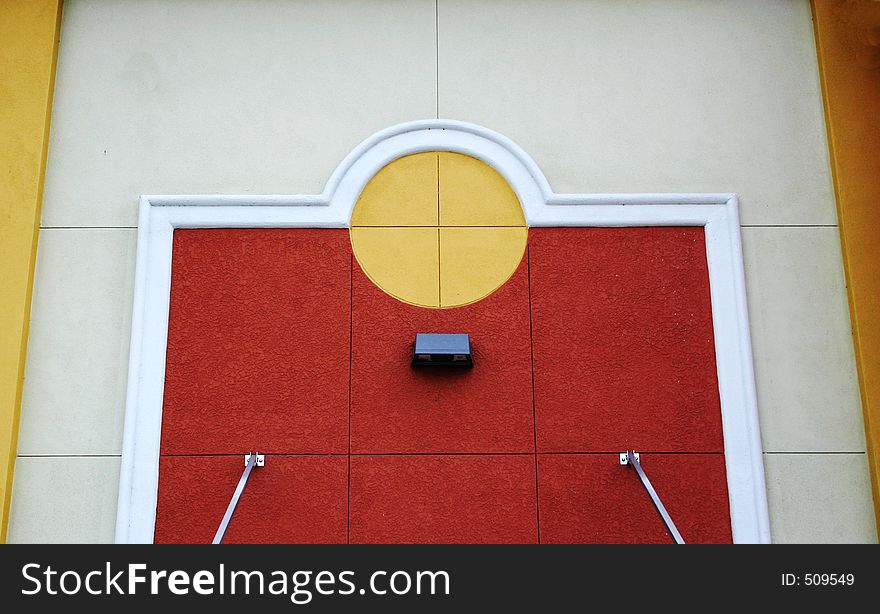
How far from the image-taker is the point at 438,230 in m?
4.63

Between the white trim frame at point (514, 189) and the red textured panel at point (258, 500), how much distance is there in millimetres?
100

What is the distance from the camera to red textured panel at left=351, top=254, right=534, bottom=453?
4352 mm

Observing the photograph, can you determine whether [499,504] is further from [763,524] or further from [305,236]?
[305,236]

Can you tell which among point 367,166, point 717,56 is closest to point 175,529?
point 367,166

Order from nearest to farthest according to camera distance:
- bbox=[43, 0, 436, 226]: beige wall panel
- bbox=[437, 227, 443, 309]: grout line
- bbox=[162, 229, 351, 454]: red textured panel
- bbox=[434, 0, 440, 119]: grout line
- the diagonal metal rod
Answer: the diagonal metal rod, bbox=[162, 229, 351, 454]: red textured panel, bbox=[437, 227, 443, 309]: grout line, bbox=[43, 0, 436, 226]: beige wall panel, bbox=[434, 0, 440, 119]: grout line

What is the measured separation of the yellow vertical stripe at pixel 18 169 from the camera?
435cm

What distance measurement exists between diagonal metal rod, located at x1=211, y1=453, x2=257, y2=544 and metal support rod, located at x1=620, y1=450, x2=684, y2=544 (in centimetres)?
169

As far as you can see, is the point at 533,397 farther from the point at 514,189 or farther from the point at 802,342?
the point at 802,342

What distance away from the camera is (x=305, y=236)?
4.60 meters

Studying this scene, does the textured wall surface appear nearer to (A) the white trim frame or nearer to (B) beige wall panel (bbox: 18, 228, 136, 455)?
(A) the white trim frame

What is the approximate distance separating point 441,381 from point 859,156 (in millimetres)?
2388

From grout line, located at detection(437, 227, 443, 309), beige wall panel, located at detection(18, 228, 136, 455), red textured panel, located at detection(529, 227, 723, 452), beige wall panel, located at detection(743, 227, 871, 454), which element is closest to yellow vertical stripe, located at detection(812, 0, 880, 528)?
beige wall panel, located at detection(743, 227, 871, 454)

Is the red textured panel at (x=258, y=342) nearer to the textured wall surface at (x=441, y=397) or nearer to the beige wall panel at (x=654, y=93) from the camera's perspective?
the textured wall surface at (x=441, y=397)

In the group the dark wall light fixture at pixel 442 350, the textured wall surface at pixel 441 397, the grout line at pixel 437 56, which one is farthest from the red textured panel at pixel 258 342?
the grout line at pixel 437 56
